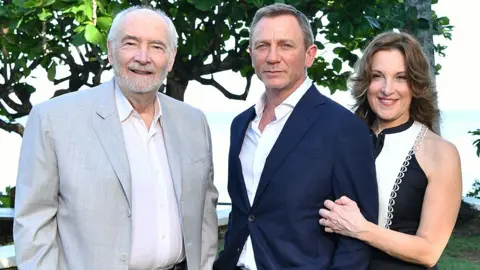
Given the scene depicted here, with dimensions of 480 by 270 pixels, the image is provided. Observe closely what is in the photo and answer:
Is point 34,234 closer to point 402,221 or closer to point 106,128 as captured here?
point 106,128

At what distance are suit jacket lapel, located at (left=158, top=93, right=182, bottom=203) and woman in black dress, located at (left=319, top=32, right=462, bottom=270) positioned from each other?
70 cm

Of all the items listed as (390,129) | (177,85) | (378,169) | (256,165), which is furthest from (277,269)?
(177,85)

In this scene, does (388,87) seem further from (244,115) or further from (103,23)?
(103,23)

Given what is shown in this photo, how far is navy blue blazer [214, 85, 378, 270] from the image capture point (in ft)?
9.47

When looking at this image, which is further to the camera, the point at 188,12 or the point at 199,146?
the point at 188,12

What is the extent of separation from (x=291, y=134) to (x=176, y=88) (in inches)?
188

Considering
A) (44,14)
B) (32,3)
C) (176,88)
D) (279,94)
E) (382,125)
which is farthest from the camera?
(176,88)

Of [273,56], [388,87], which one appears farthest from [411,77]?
[273,56]

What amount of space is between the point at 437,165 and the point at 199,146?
1163mm

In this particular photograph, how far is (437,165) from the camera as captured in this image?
3008mm

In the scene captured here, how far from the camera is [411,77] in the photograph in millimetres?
3123

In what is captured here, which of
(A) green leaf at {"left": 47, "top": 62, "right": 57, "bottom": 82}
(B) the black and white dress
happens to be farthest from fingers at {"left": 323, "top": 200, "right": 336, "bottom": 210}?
(A) green leaf at {"left": 47, "top": 62, "right": 57, "bottom": 82}

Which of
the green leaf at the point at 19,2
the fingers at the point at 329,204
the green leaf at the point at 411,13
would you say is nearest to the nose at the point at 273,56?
the fingers at the point at 329,204

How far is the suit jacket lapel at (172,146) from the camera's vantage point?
3.13 meters
